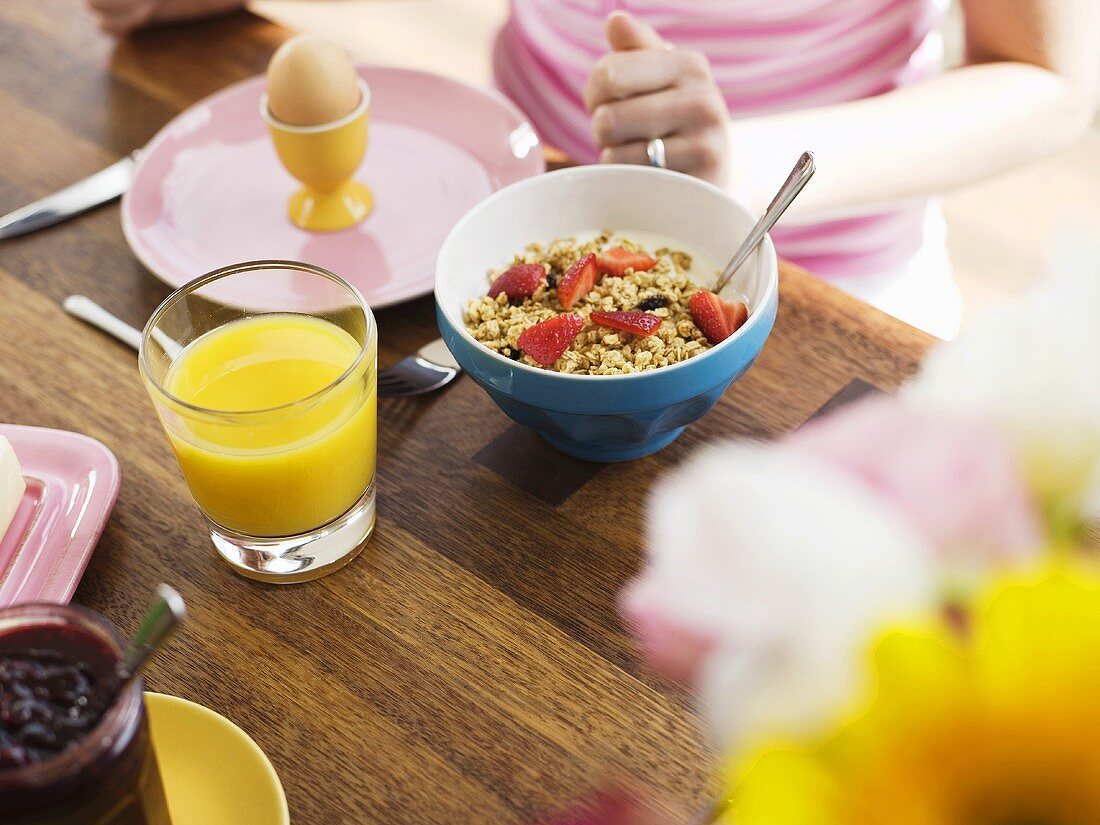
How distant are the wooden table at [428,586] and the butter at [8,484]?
0.20ft

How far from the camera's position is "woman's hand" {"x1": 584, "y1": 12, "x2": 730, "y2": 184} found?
0.97m

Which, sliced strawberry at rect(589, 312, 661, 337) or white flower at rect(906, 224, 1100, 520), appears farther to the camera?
sliced strawberry at rect(589, 312, 661, 337)

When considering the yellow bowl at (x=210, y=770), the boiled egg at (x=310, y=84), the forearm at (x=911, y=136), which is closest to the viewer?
the yellow bowl at (x=210, y=770)

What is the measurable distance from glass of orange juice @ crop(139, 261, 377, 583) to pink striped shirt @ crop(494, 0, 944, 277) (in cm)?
61

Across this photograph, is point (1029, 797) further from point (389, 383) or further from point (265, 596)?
point (389, 383)

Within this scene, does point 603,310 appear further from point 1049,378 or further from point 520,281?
point 1049,378

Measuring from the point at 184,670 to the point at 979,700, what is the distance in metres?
0.58

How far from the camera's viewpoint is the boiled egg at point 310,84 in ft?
3.01

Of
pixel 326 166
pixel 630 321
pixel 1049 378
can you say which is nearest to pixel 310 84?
pixel 326 166

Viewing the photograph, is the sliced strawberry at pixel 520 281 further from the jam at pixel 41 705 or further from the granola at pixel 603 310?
the jam at pixel 41 705

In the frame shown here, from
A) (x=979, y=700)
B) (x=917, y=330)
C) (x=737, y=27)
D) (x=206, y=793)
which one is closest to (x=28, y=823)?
(x=206, y=793)

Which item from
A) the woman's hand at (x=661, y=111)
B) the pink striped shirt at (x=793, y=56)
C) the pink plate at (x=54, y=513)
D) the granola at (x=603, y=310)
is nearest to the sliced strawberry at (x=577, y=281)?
the granola at (x=603, y=310)

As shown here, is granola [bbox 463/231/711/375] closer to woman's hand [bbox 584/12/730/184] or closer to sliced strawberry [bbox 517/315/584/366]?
sliced strawberry [bbox 517/315/584/366]

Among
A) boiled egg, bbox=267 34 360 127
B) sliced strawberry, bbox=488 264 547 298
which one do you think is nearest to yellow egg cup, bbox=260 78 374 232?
boiled egg, bbox=267 34 360 127
